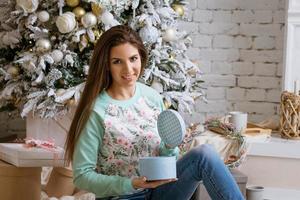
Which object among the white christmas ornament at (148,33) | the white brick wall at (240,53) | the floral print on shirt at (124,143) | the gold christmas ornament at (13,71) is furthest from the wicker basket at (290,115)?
the gold christmas ornament at (13,71)

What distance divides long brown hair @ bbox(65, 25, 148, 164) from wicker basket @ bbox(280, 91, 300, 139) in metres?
1.28

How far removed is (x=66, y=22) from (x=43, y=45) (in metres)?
0.17

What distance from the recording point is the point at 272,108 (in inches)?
126

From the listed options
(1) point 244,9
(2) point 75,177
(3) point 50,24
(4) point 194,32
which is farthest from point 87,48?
(2) point 75,177

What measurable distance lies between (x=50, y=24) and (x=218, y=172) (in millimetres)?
1438

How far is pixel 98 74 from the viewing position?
167cm

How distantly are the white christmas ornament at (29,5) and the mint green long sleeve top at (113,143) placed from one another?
109 centimetres

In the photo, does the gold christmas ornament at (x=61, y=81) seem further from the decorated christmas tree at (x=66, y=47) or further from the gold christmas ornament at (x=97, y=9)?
the gold christmas ornament at (x=97, y=9)

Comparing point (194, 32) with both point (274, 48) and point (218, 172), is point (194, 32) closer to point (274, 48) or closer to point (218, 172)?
point (274, 48)

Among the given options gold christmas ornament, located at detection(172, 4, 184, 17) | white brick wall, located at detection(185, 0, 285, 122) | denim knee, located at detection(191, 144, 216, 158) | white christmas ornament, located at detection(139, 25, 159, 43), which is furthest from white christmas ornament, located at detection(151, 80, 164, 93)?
denim knee, located at detection(191, 144, 216, 158)

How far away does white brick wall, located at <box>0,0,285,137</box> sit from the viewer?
3.16 m

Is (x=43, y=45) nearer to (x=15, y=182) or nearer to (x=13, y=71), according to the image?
(x=13, y=71)

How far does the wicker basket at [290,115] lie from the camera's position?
274 centimetres

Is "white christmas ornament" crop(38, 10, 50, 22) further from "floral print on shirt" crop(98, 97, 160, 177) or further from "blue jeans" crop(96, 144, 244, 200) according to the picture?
"blue jeans" crop(96, 144, 244, 200)
